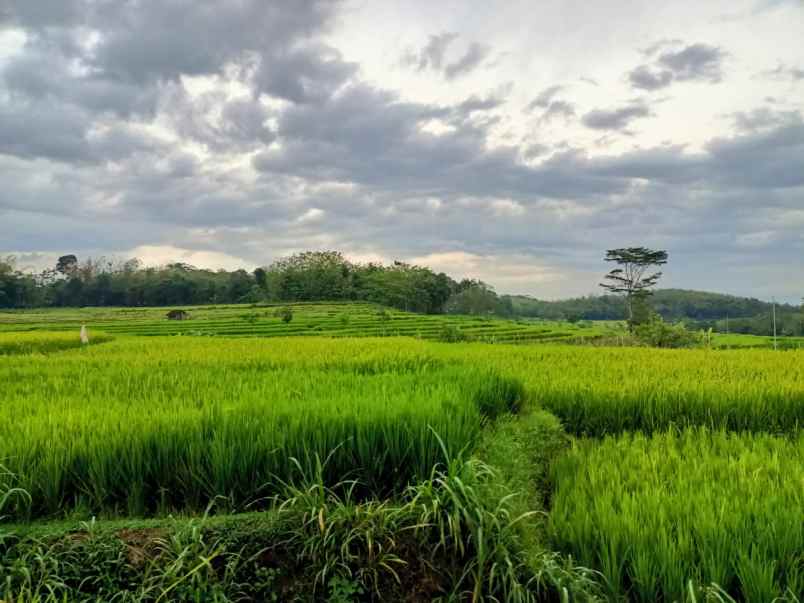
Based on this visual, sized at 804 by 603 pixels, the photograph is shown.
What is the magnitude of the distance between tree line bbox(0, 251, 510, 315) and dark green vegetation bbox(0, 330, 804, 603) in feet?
232

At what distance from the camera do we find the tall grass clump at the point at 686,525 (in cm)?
227

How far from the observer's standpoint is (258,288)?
81.5 metres

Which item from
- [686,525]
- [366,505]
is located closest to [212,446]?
[366,505]

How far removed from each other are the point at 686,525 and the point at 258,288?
82.6 metres

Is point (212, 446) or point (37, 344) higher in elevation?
point (212, 446)

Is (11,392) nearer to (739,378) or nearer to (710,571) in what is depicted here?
(710,571)

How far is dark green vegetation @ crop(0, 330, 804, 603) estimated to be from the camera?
220cm

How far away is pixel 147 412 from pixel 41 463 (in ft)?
3.32

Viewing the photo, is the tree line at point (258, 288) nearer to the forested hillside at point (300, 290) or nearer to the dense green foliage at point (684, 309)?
the forested hillside at point (300, 290)

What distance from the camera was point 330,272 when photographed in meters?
78.5

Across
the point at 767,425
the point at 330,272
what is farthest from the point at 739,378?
the point at 330,272

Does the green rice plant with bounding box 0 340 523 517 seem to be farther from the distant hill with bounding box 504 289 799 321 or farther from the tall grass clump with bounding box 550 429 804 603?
the distant hill with bounding box 504 289 799 321

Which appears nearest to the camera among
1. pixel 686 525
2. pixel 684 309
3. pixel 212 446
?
pixel 686 525

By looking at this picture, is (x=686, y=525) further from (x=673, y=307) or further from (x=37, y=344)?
(x=673, y=307)
